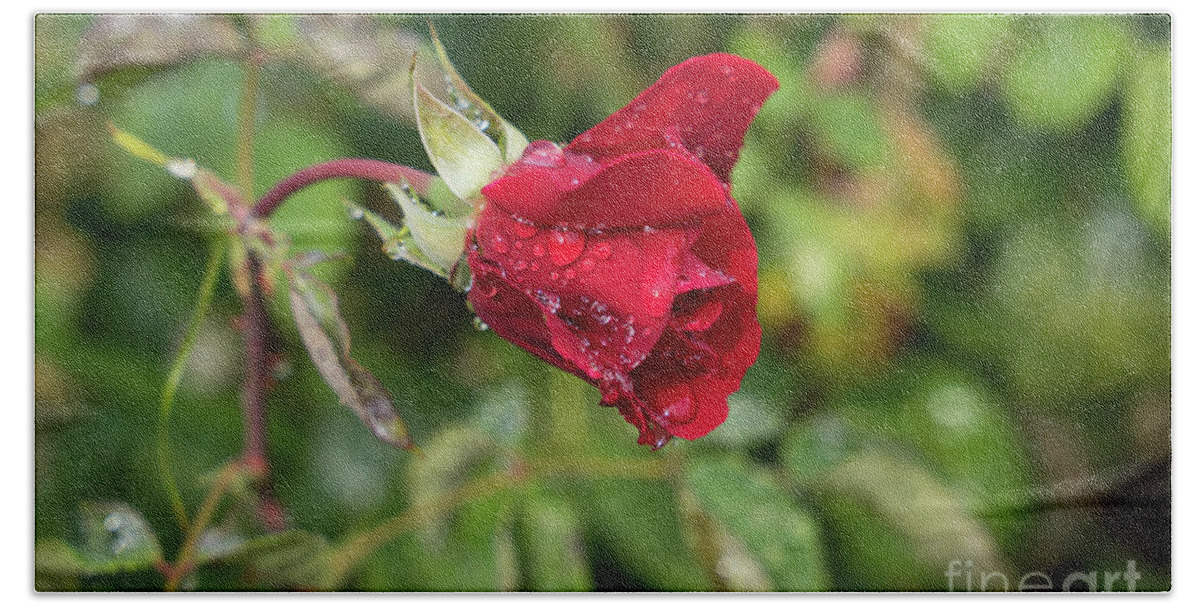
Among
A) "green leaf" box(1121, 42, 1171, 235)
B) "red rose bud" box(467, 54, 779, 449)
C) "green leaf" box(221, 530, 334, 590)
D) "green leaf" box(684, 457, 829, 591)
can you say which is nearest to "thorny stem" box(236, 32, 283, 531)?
"green leaf" box(221, 530, 334, 590)

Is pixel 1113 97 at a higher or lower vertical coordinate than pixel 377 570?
higher

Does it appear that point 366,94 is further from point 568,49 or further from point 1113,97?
point 1113,97

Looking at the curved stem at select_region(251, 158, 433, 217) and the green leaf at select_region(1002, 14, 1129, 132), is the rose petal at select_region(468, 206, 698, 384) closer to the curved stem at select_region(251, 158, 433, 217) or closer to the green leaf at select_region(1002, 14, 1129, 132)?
the curved stem at select_region(251, 158, 433, 217)

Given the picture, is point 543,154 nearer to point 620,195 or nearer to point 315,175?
point 620,195

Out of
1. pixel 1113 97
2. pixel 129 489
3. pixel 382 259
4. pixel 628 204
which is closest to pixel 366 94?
pixel 382 259

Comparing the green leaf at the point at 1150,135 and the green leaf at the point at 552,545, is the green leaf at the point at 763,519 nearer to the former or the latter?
the green leaf at the point at 552,545

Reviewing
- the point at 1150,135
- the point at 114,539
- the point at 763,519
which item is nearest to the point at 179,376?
the point at 114,539
